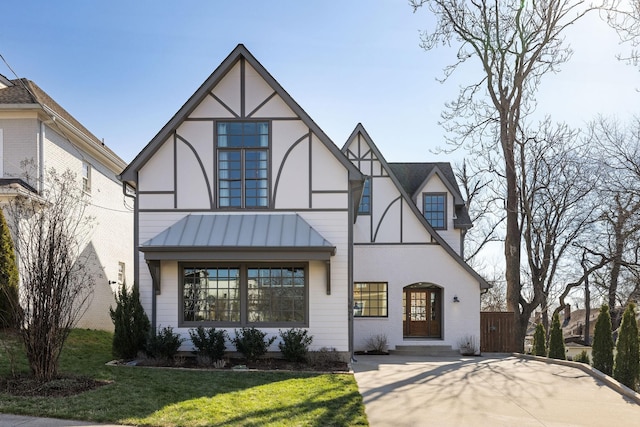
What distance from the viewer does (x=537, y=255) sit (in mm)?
22703

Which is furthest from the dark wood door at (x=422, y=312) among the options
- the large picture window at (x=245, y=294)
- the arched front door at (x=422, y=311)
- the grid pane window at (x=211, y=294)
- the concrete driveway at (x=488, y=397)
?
the grid pane window at (x=211, y=294)

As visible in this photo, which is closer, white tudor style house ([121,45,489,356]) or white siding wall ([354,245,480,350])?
white tudor style house ([121,45,489,356])

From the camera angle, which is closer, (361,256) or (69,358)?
(69,358)

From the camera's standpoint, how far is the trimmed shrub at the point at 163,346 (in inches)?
454

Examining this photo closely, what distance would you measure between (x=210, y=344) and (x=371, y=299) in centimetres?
751

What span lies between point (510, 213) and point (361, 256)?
22.9 feet

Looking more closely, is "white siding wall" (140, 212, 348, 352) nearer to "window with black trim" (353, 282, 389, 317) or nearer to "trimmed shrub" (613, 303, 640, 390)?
"window with black trim" (353, 282, 389, 317)

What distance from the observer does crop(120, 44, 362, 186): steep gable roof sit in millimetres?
12594

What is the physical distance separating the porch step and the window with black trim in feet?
4.51

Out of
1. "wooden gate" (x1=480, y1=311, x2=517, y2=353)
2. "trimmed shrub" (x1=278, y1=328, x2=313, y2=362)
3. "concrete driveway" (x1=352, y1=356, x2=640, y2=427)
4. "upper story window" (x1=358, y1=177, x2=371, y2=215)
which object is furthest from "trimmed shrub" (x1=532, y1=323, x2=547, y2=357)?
"trimmed shrub" (x1=278, y1=328, x2=313, y2=362)

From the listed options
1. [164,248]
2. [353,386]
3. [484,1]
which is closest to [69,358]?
[164,248]

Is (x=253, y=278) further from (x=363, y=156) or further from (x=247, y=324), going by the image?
(x=363, y=156)

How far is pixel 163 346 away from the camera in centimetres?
1152

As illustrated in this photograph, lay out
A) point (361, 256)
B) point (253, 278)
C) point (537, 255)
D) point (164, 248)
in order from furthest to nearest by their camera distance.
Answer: point (537, 255), point (361, 256), point (253, 278), point (164, 248)
